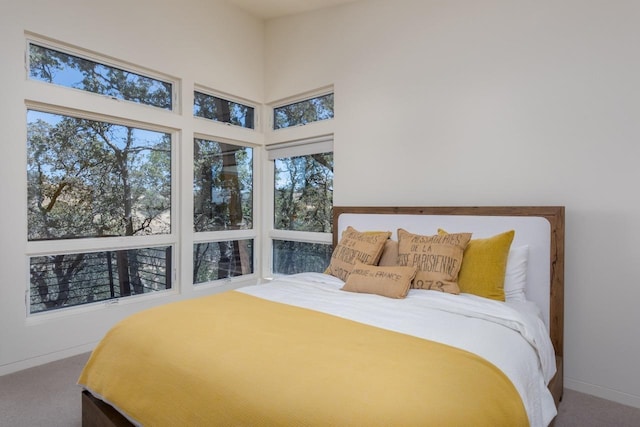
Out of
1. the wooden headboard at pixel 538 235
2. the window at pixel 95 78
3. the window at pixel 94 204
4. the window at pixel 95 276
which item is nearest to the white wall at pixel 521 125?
the wooden headboard at pixel 538 235

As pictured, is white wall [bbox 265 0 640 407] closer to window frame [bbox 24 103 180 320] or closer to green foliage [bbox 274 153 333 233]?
green foliage [bbox 274 153 333 233]

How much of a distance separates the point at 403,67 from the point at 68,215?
300 cm

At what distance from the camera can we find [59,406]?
204 cm

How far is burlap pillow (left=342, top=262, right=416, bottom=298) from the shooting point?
216 cm

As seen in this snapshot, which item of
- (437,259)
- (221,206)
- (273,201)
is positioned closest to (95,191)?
(221,206)

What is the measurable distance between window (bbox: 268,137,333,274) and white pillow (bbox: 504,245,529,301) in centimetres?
176

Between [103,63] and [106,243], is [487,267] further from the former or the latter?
[103,63]

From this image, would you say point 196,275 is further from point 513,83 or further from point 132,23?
point 513,83

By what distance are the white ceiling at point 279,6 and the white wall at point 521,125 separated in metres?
0.21

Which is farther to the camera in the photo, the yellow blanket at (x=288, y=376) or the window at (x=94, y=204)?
the window at (x=94, y=204)

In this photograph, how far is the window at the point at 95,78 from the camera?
8.52 ft

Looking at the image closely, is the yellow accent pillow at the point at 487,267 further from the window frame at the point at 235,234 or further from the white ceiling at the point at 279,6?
the white ceiling at the point at 279,6

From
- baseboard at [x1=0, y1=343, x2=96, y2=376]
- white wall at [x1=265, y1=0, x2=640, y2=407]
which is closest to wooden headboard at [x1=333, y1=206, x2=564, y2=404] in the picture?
white wall at [x1=265, y1=0, x2=640, y2=407]

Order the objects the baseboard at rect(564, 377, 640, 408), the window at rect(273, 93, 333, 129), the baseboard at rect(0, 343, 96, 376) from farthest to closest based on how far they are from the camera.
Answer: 1. the window at rect(273, 93, 333, 129)
2. the baseboard at rect(0, 343, 96, 376)
3. the baseboard at rect(564, 377, 640, 408)
